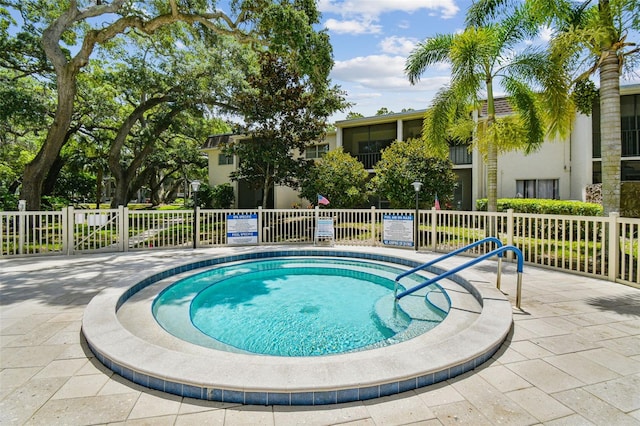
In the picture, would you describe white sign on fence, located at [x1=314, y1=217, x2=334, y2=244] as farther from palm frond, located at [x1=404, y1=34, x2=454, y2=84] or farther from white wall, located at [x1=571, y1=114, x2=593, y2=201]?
white wall, located at [x1=571, y1=114, x2=593, y2=201]

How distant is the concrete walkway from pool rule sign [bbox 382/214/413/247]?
5170mm

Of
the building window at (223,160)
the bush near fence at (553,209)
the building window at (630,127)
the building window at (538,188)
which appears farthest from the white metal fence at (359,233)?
the building window at (223,160)

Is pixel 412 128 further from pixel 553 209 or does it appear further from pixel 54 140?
pixel 54 140

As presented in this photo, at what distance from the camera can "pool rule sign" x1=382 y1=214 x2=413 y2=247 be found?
10.1m

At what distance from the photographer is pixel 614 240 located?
614 cm

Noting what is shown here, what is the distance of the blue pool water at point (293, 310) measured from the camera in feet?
14.7

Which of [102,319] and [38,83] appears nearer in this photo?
[102,319]

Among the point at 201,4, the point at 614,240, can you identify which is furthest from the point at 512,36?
the point at 201,4

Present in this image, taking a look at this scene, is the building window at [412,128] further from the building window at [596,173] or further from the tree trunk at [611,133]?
the tree trunk at [611,133]

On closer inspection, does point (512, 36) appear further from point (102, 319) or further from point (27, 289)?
point (27, 289)

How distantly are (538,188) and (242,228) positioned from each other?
13.6 metres

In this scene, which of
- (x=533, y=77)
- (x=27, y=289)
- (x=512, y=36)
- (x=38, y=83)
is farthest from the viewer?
(x=38, y=83)

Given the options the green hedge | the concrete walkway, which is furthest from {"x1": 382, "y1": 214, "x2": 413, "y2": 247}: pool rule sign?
the green hedge

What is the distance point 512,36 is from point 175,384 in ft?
36.5
